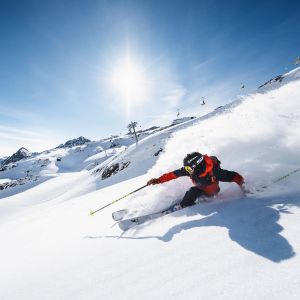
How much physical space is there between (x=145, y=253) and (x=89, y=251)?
1.44m

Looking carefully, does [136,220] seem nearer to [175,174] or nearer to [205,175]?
[175,174]

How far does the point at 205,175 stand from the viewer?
6.11m

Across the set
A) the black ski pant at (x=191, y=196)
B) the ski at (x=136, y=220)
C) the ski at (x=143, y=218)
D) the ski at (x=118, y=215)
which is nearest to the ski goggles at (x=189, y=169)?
the black ski pant at (x=191, y=196)

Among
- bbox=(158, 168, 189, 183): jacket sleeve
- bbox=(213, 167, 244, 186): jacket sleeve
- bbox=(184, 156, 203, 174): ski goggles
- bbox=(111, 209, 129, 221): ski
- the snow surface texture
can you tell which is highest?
bbox=(184, 156, 203, 174): ski goggles

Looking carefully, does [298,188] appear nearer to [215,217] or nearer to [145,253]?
[215,217]

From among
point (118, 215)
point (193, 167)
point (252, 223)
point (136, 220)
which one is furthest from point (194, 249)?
point (118, 215)

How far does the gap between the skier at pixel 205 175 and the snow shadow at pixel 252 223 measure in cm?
39

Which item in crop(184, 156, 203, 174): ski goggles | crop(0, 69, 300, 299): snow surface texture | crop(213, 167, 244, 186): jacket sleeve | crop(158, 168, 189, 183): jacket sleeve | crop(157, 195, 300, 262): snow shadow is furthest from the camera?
crop(158, 168, 189, 183): jacket sleeve

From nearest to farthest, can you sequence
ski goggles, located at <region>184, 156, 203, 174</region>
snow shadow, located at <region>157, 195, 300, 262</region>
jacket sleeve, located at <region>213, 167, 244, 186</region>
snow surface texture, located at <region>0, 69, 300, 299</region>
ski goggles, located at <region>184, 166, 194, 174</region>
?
snow surface texture, located at <region>0, 69, 300, 299</region>, snow shadow, located at <region>157, 195, 300, 262</region>, jacket sleeve, located at <region>213, 167, 244, 186</region>, ski goggles, located at <region>184, 156, 203, 174</region>, ski goggles, located at <region>184, 166, 194, 174</region>

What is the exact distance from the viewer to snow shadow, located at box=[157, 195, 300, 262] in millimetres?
3129

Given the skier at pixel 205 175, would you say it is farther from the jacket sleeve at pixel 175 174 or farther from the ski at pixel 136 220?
the ski at pixel 136 220

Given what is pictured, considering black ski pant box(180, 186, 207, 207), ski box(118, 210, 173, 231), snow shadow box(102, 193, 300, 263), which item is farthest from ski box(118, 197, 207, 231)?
snow shadow box(102, 193, 300, 263)

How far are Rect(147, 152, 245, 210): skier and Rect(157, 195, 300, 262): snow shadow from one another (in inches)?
15.5

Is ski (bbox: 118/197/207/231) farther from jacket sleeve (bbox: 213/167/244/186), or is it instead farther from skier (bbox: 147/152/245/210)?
jacket sleeve (bbox: 213/167/244/186)
